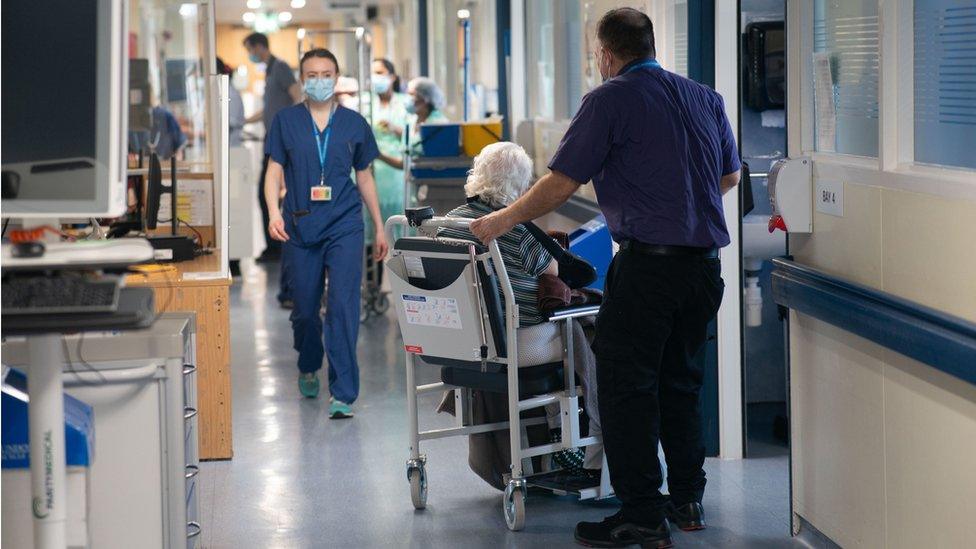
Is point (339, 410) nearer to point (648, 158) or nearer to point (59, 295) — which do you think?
point (648, 158)

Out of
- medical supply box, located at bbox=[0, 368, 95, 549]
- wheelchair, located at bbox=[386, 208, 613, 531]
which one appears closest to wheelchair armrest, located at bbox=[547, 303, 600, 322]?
wheelchair, located at bbox=[386, 208, 613, 531]

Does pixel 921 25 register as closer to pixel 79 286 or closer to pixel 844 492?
pixel 844 492

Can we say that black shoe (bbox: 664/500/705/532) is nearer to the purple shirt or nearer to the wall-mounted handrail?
the wall-mounted handrail

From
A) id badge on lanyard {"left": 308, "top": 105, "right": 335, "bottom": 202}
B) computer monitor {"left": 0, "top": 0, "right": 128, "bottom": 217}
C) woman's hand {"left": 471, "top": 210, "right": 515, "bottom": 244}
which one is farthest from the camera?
id badge on lanyard {"left": 308, "top": 105, "right": 335, "bottom": 202}

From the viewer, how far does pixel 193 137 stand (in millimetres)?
15312

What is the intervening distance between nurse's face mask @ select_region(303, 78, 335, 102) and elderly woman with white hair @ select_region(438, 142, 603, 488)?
161 cm

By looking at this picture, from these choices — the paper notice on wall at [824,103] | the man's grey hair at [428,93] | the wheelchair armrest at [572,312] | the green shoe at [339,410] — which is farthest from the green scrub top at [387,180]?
the paper notice on wall at [824,103]

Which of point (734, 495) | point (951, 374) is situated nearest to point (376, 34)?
point (734, 495)

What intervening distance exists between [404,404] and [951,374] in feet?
11.7

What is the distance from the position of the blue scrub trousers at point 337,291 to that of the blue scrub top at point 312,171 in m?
0.05

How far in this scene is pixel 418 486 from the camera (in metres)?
4.33

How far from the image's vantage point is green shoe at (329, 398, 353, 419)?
578 centimetres

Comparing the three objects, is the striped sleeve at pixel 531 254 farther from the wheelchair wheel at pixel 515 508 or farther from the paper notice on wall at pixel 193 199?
the paper notice on wall at pixel 193 199

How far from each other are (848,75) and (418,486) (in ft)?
6.19
